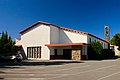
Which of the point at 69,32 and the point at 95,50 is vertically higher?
the point at 69,32

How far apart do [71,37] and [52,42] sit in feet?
13.1

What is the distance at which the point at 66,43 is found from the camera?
45375 millimetres

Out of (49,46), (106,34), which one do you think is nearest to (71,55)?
(49,46)

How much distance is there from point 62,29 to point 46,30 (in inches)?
149

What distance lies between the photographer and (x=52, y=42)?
4409cm

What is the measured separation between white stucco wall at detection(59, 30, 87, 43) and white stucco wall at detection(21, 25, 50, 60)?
12.3ft

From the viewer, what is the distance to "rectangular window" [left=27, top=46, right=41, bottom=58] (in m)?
44.8

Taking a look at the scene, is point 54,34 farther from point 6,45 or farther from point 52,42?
point 6,45

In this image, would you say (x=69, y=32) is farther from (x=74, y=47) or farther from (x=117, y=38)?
(x=117, y=38)

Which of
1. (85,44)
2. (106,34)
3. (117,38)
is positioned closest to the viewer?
(85,44)

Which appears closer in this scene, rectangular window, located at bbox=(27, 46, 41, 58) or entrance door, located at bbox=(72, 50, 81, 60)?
entrance door, located at bbox=(72, 50, 81, 60)

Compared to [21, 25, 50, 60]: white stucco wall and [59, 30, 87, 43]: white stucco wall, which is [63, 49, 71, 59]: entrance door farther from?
[21, 25, 50, 60]: white stucco wall

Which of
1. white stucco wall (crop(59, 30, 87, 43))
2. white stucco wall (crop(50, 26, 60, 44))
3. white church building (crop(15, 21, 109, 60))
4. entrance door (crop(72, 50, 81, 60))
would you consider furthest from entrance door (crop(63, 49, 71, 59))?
white stucco wall (crop(50, 26, 60, 44))

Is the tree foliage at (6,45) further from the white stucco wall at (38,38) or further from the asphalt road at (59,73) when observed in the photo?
the asphalt road at (59,73)
